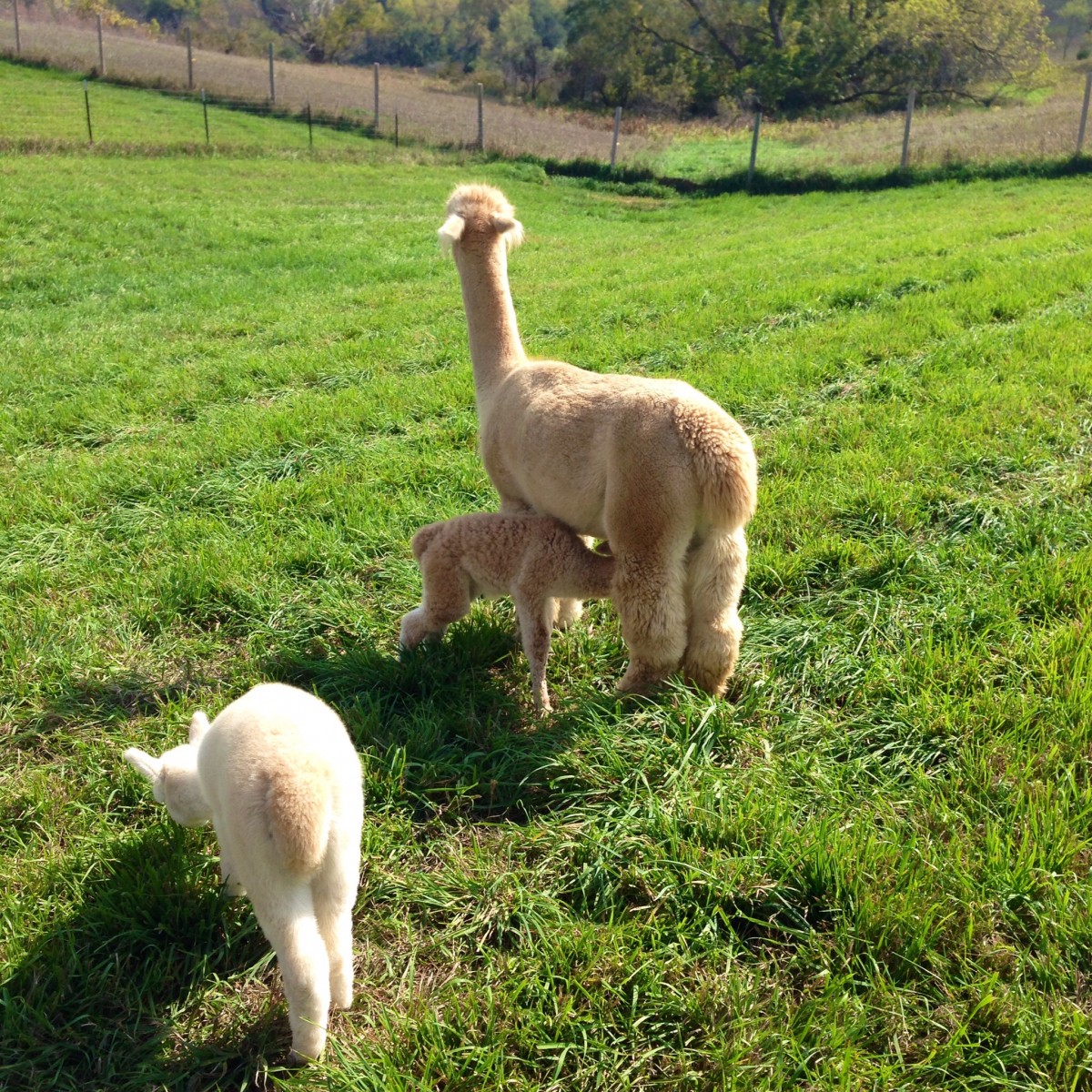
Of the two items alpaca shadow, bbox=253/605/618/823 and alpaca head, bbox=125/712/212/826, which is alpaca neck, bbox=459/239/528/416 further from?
alpaca head, bbox=125/712/212/826

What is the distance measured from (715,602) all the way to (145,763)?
2.17m

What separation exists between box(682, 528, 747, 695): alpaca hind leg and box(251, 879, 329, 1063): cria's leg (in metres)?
1.84

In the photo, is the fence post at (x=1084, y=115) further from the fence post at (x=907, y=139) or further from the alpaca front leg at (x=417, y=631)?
the alpaca front leg at (x=417, y=631)

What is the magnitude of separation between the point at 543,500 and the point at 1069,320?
6.37 meters

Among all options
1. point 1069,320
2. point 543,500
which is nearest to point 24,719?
point 543,500

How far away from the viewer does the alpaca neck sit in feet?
16.2

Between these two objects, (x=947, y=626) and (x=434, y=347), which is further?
(x=434, y=347)

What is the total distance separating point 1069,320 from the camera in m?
8.12

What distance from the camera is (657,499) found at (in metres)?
3.52

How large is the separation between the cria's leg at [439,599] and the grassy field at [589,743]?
15 centimetres

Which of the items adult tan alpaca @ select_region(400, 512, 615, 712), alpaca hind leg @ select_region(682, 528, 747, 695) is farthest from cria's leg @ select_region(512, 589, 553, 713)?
alpaca hind leg @ select_region(682, 528, 747, 695)

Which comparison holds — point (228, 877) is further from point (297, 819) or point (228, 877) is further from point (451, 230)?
point (451, 230)

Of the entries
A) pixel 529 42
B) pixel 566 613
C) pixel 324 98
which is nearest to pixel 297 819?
pixel 566 613

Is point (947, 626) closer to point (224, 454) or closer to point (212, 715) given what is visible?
point (212, 715)
